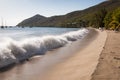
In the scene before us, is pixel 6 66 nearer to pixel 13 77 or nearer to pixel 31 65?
pixel 31 65

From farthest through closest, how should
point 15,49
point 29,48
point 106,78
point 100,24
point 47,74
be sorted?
point 100,24
point 29,48
point 15,49
point 47,74
point 106,78

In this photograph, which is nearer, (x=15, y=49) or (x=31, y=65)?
(x=31, y=65)

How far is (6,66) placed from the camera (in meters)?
14.8

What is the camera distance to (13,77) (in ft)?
39.5

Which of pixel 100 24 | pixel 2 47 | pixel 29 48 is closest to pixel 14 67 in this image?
pixel 2 47

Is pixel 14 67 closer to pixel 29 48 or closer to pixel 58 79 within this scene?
pixel 58 79

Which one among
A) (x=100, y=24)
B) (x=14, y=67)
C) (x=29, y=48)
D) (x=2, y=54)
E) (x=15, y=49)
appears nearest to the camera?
(x=14, y=67)

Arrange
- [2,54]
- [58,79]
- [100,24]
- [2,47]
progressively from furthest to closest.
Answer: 1. [100,24]
2. [2,47]
3. [2,54]
4. [58,79]

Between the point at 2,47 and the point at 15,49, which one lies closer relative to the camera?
the point at 2,47

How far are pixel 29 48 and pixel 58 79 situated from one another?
37.6ft

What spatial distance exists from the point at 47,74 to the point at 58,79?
1.50 m

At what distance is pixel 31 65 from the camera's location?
1549 cm

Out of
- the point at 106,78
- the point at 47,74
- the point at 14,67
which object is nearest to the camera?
the point at 106,78

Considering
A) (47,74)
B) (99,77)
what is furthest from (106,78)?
(47,74)
